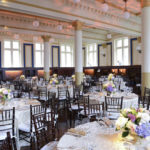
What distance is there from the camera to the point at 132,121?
197cm

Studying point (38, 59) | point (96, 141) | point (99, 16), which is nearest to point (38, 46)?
point (38, 59)

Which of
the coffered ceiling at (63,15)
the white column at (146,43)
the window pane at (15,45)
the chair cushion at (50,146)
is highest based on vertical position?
the coffered ceiling at (63,15)

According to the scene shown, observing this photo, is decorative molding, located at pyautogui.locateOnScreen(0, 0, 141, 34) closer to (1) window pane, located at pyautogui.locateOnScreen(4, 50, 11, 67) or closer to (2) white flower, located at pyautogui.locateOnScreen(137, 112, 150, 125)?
(2) white flower, located at pyautogui.locateOnScreen(137, 112, 150, 125)

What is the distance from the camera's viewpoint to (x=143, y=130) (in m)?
1.85

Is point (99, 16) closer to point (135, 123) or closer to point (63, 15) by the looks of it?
point (63, 15)

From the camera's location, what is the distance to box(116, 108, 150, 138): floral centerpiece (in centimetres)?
186

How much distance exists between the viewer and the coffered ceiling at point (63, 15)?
8445mm

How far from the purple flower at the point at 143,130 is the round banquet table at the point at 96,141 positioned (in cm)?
15

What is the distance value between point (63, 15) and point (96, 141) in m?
8.47

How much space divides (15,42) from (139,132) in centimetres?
1863

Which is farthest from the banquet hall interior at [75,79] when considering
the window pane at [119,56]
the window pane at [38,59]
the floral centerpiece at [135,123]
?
the window pane at [119,56]

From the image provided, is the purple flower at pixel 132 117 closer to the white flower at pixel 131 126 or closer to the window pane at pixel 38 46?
the white flower at pixel 131 126

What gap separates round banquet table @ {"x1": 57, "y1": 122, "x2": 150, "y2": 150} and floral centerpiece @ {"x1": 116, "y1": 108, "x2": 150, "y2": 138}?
13 centimetres

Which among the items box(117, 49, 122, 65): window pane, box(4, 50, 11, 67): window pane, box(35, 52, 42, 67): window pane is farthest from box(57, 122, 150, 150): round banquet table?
box(35, 52, 42, 67): window pane
